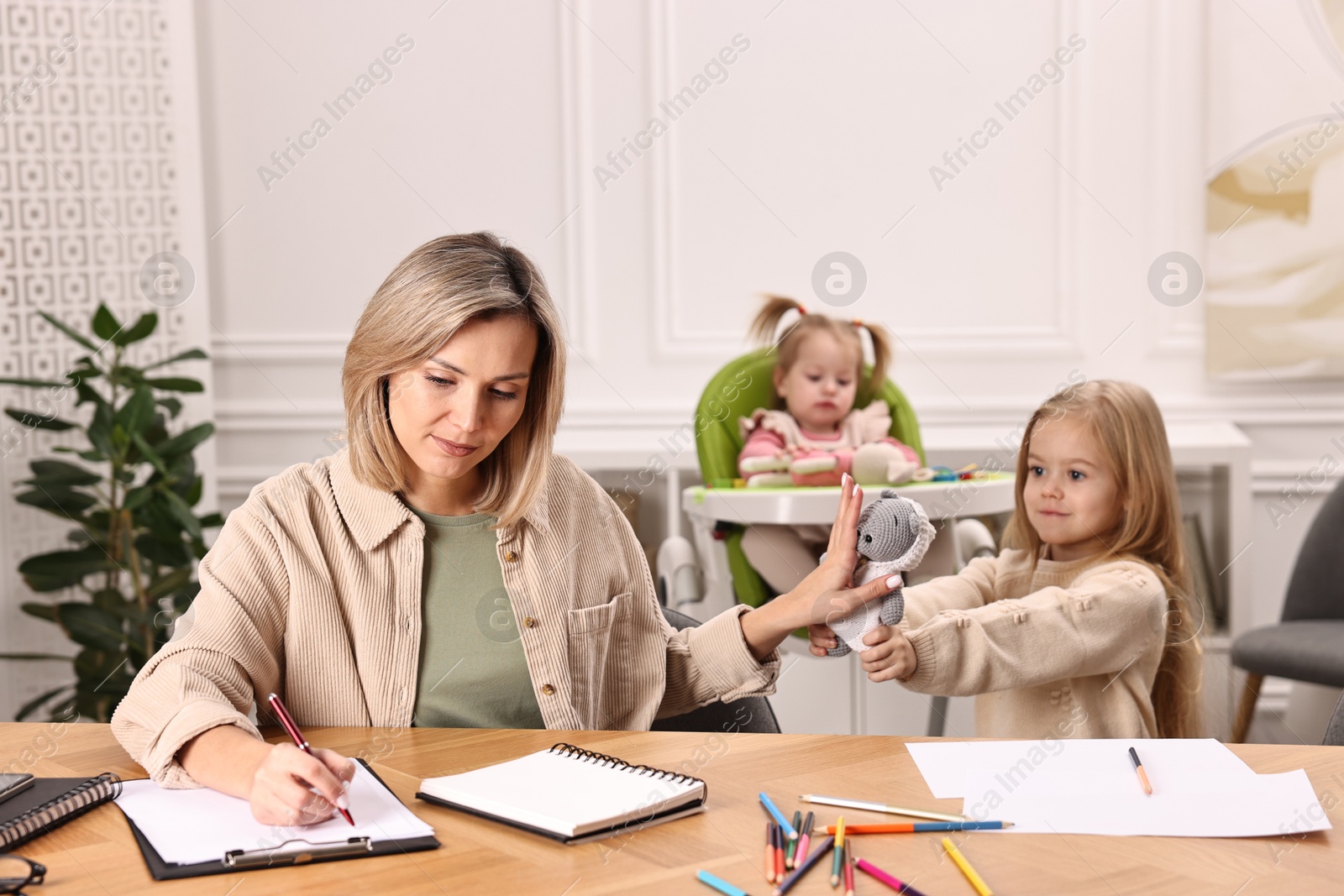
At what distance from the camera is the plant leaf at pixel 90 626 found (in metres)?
3.01

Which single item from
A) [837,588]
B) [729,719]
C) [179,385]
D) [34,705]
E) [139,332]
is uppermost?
[139,332]

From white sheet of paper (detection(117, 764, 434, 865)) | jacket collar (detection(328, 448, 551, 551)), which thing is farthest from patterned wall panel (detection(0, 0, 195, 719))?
white sheet of paper (detection(117, 764, 434, 865))

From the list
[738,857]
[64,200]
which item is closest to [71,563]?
[64,200]

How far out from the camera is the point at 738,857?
101 cm

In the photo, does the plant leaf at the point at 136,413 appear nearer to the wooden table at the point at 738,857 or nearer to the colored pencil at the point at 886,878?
the wooden table at the point at 738,857

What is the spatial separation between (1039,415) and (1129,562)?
0.31m

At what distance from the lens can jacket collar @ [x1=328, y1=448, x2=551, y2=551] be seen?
4.76ft

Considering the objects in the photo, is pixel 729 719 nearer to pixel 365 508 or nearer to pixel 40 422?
pixel 365 508

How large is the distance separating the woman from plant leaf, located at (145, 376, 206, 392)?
5.96 feet

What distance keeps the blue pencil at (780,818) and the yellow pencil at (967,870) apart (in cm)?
13

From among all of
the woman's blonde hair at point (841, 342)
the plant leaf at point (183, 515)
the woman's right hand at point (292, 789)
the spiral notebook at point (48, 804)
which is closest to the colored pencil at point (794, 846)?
the woman's right hand at point (292, 789)

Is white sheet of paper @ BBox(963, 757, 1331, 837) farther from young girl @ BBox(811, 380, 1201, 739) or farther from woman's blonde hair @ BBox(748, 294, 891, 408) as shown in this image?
woman's blonde hair @ BBox(748, 294, 891, 408)

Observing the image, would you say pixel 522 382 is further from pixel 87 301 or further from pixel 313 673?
pixel 87 301

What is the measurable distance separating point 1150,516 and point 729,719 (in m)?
→ 0.83
